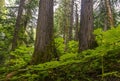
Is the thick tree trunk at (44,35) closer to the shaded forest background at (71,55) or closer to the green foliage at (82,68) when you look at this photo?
the shaded forest background at (71,55)

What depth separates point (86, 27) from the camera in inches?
370

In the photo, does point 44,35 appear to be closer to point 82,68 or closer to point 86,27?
point 86,27

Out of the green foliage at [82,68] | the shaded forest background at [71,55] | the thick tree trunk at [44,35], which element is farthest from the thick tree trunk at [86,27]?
the green foliage at [82,68]

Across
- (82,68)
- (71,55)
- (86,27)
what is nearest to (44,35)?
(86,27)

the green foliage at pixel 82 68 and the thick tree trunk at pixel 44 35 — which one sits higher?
the thick tree trunk at pixel 44 35

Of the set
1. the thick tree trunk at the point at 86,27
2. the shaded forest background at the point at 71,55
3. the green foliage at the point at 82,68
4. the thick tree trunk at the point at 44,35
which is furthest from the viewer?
the thick tree trunk at the point at 86,27

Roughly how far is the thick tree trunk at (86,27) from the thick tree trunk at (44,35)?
4.29ft

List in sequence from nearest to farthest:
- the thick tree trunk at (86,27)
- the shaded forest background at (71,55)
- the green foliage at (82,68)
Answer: the shaded forest background at (71,55), the green foliage at (82,68), the thick tree trunk at (86,27)

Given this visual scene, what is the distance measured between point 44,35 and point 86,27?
185cm

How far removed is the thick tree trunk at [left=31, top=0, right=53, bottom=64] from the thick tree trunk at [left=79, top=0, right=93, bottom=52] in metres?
1.31

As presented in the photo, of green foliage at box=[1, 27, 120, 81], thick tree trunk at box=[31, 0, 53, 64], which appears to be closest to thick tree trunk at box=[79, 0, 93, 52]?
thick tree trunk at box=[31, 0, 53, 64]

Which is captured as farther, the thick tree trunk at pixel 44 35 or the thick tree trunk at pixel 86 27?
the thick tree trunk at pixel 86 27

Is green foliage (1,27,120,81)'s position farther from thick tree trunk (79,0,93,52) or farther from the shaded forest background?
thick tree trunk (79,0,93,52)

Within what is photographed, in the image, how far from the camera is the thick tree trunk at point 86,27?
9.13 metres
